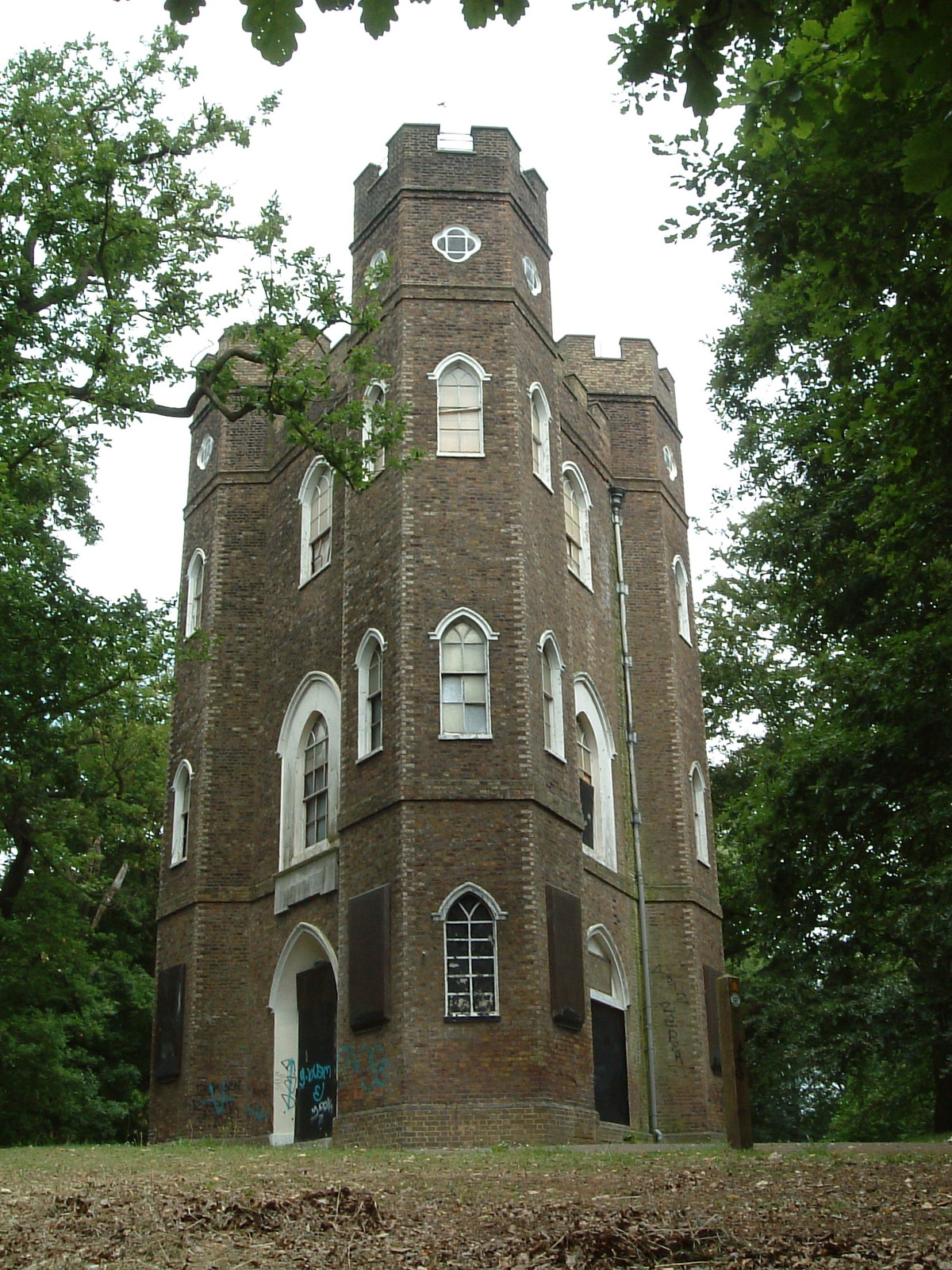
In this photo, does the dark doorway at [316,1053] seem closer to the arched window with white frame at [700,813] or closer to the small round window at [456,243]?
the arched window with white frame at [700,813]

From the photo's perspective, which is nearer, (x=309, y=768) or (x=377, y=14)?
(x=377, y=14)

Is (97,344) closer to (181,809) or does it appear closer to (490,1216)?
(181,809)

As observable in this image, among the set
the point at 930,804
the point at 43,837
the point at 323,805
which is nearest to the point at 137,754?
the point at 43,837

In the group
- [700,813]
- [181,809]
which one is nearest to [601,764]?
[700,813]

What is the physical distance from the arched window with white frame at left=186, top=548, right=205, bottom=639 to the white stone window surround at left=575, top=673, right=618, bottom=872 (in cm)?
723

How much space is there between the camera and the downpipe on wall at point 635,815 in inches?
815

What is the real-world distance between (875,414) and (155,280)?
1213cm

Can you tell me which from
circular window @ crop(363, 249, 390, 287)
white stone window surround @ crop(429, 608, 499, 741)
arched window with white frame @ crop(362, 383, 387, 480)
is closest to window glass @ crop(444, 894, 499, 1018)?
white stone window surround @ crop(429, 608, 499, 741)

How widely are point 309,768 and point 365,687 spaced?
8.60ft

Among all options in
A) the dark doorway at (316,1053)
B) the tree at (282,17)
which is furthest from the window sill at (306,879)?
the tree at (282,17)

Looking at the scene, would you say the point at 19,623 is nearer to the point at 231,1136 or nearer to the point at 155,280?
the point at 155,280

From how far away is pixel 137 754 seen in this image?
29.2m

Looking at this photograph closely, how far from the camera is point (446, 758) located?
17953 mm

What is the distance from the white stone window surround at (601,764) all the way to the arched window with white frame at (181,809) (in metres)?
6.90
